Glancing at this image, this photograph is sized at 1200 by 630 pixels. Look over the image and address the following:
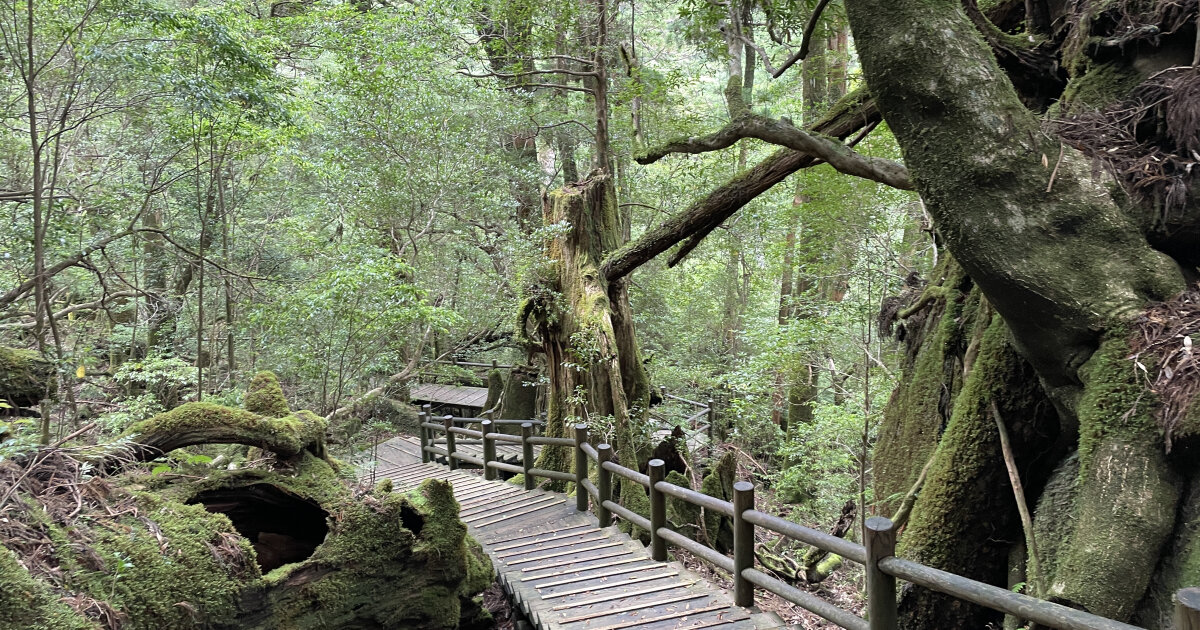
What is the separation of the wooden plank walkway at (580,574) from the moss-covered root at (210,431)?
2336mm

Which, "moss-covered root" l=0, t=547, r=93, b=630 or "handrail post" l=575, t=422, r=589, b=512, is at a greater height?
"moss-covered root" l=0, t=547, r=93, b=630

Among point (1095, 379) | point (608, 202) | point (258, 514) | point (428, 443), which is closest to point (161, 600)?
point (258, 514)

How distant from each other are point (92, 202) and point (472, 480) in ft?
21.6

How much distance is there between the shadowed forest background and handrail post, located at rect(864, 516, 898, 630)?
2.39 feet

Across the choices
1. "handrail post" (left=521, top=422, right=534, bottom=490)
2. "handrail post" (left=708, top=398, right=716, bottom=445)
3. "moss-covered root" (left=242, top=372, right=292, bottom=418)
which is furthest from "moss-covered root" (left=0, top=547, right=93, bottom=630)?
"handrail post" (left=708, top=398, right=716, bottom=445)

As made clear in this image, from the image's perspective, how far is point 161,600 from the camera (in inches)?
142

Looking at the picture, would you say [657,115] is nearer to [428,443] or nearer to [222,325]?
[428,443]

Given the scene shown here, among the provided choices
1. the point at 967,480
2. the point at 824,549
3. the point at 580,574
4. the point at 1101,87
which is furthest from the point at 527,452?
the point at 1101,87

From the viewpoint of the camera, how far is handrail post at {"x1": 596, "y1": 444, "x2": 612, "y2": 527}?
6.66 metres

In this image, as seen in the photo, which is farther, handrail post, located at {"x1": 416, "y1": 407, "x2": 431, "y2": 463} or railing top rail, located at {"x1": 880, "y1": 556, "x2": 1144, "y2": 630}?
handrail post, located at {"x1": 416, "y1": 407, "x2": 431, "y2": 463}

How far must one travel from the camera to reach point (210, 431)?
439 centimetres

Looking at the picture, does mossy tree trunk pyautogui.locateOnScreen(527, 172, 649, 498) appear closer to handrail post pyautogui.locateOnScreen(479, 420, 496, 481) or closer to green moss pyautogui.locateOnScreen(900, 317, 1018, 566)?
handrail post pyautogui.locateOnScreen(479, 420, 496, 481)

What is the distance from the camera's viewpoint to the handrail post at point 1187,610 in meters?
1.99

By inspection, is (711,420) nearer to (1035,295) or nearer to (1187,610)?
(1035,295)
